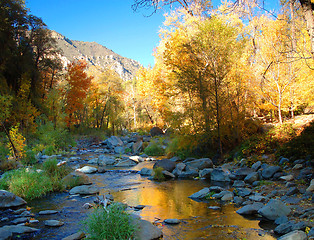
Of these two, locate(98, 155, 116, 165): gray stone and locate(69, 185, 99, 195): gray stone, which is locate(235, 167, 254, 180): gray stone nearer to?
locate(69, 185, 99, 195): gray stone

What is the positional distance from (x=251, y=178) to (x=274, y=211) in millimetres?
3169

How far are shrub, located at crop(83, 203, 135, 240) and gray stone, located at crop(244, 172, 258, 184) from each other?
5.51 meters

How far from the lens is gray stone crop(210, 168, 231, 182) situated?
839 centimetres

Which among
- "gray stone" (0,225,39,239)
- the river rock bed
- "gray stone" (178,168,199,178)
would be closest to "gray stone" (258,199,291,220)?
the river rock bed

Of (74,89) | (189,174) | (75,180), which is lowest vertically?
(189,174)

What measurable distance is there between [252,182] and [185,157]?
567cm

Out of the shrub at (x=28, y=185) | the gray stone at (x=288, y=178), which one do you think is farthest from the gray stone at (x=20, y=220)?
the gray stone at (x=288, y=178)

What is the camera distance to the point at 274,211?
15.2 feet

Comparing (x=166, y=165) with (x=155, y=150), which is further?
(x=155, y=150)

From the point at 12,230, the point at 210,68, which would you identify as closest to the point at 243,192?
the point at 12,230

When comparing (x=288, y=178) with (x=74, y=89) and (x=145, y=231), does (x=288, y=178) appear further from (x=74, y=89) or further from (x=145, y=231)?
(x=74, y=89)

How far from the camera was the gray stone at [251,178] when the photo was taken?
7.63 meters

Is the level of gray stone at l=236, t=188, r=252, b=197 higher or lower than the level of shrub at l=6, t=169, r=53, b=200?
lower

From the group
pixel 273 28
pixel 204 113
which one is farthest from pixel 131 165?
pixel 273 28
